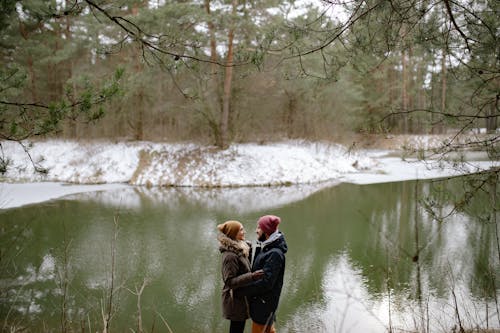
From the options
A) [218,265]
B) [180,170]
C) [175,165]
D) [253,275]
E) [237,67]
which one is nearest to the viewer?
[253,275]

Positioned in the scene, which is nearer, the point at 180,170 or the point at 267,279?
the point at 267,279

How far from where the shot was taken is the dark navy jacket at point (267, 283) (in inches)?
117

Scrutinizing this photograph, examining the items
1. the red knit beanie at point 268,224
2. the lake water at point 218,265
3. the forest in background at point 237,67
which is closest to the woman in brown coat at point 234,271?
the red knit beanie at point 268,224

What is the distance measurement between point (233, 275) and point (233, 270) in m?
0.04

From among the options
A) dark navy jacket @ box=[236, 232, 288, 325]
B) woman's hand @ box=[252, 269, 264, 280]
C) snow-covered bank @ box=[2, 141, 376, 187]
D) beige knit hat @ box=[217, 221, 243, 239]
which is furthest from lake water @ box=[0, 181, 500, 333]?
snow-covered bank @ box=[2, 141, 376, 187]

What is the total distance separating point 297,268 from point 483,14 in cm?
434

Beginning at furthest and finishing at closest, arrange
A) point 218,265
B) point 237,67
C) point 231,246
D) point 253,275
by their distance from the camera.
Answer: point 237,67 < point 218,265 < point 231,246 < point 253,275

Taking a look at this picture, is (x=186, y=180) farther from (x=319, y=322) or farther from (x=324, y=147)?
(x=319, y=322)

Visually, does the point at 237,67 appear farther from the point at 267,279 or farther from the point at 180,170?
the point at 180,170

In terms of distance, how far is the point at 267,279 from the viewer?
116 inches

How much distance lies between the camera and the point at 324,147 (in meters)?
20.1

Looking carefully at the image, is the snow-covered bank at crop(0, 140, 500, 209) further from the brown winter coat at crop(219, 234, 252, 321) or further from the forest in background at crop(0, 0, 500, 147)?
the brown winter coat at crop(219, 234, 252, 321)

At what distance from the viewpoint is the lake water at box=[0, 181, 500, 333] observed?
4.46 metres

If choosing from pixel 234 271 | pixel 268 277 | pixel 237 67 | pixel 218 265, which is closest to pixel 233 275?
pixel 234 271
